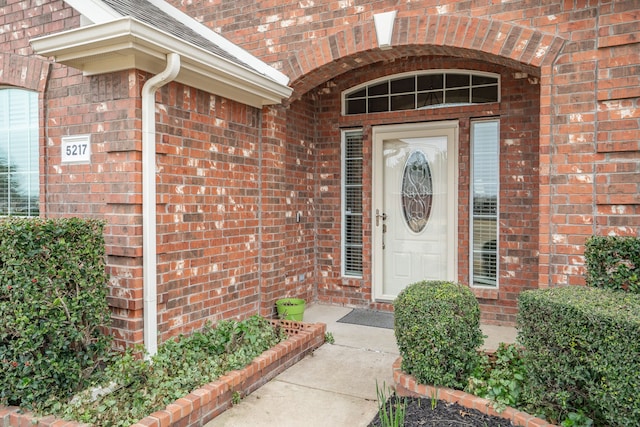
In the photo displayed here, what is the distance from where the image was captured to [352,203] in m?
6.06

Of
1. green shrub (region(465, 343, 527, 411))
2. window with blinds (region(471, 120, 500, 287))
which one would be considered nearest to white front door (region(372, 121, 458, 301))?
window with blinds (region(471, 120, 500, 287))

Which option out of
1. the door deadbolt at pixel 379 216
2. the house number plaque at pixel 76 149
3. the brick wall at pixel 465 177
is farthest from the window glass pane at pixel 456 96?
the house number plaque at pixel 76 149

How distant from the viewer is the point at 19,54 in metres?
4.35

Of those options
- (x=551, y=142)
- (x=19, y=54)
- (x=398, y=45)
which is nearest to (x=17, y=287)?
(x=19, y=54)

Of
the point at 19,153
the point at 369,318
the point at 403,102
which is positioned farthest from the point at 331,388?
the point at 19,153

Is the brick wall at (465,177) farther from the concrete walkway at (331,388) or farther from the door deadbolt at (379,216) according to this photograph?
the concrete walkway at (331,388)

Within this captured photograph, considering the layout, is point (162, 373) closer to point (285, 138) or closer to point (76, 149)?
point (76, 149)

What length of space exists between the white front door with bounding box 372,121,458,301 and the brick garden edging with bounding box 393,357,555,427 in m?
2.44

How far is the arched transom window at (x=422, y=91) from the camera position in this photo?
17.4 ft

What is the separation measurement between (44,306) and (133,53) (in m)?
1.87

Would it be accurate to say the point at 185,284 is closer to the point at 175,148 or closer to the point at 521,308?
the point at 175,148

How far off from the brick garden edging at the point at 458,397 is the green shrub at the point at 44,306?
2.22 m

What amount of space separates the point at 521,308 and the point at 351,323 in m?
2.67

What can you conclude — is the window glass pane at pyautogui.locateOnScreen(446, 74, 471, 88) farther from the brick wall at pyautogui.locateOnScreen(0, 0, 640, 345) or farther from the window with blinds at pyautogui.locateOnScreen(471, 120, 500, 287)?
the window with blinds at pyautogui.locateOnScreen(471, 120, 500, 287)
